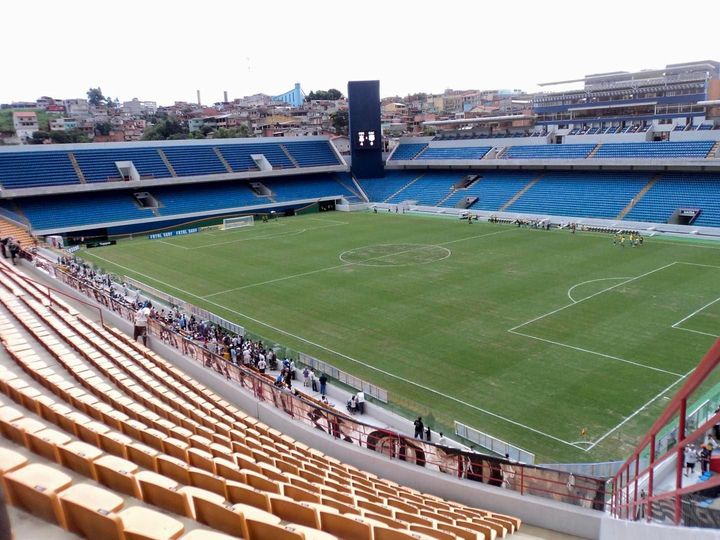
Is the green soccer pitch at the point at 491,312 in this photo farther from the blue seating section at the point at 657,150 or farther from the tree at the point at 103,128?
the tree at the point at 103,128

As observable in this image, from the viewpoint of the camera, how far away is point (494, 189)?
188 feet

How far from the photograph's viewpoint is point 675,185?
152 feet

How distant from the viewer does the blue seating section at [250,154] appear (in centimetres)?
6269

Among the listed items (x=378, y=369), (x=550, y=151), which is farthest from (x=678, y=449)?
(x=550, y=151)

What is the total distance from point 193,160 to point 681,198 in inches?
1795

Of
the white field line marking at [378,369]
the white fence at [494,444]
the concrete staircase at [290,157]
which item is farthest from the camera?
the concrete staircase at [290,157]

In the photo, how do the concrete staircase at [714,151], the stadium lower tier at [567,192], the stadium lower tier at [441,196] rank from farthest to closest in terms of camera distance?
1. the stadium lower tier at [441,196]
2. the concrete staircase at [714,151]
3. the stadium lower tier at [567,192]

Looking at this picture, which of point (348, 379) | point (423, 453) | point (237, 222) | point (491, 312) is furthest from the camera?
point (237, 222)

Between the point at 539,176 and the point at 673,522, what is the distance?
5542cm

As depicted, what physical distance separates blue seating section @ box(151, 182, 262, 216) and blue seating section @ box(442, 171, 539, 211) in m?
20.3

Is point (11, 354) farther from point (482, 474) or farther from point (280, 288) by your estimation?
point (280, 288)

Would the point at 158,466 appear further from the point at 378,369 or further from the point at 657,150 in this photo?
the point at 657,150

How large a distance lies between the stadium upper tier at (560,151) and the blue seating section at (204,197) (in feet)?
64.3

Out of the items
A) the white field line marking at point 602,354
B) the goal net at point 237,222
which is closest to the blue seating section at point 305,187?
the goal net at point 237,222
